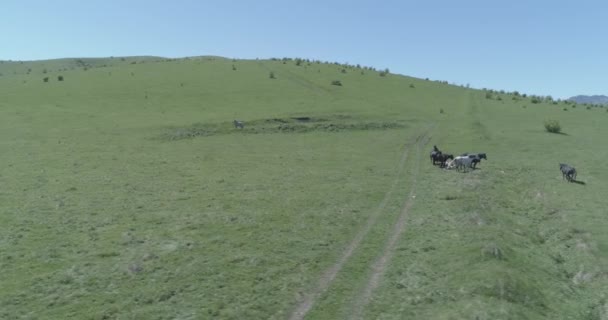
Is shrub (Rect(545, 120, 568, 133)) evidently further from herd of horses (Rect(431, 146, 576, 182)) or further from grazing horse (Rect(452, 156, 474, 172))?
grazing horse (Rect(452, 156, 474, 172))

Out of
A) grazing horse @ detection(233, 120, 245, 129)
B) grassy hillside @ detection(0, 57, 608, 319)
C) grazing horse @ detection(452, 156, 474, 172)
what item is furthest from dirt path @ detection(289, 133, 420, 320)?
grazing horse @ detection(233, 120, 245, 129)

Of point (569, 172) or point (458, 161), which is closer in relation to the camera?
point (569, 172)

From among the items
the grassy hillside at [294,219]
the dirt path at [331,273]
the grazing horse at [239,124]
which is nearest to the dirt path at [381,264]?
the grassy hillside at [294,219]

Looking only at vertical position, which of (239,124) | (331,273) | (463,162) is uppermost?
(239,124)

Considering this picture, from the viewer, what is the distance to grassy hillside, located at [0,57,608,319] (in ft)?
50.2

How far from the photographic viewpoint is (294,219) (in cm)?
2347

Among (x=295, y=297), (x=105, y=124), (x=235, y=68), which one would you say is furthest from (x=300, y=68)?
(x=295, y=297)

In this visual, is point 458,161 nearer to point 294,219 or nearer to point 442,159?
point 442,159

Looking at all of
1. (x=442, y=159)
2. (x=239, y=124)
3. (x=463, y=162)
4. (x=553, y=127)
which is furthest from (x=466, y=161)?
(x=239, y=124)

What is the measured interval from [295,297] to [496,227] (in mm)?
11055

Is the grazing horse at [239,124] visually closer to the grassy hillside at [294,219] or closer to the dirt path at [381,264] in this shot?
the grassy hillside at [294,219]

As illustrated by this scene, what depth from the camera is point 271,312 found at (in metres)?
14.5

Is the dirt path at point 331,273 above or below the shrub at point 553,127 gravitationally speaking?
below

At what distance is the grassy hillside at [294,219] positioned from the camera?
15.3 metres
